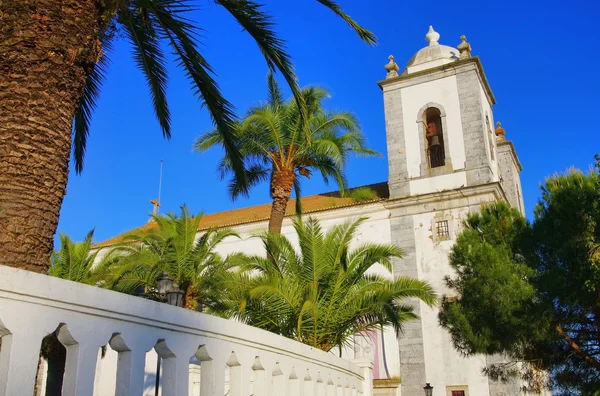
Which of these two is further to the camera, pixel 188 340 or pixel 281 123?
pixel 281 123

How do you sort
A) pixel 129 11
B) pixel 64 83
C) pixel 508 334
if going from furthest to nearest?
pixel 508 334 → pixel 129 11 → pixel 64 83

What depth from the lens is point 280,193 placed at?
16.8 m

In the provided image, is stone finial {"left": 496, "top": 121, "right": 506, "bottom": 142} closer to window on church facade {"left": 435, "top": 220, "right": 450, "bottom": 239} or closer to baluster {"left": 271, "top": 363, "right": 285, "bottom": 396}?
window on church facade {"left": 435, "top": 220, "right": 450, "bottom": 239}

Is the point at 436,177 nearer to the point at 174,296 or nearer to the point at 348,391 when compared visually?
the point at 174,296

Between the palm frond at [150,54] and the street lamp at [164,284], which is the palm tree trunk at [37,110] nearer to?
the palm frond at [150,54]

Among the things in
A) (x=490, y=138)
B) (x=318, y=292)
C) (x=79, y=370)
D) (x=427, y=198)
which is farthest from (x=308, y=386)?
(x=490, y=138)

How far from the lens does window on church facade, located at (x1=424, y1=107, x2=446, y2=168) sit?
2588cm

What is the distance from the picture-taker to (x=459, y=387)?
21.3m

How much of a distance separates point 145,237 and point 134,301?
16353 mm

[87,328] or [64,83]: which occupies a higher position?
[64,83]

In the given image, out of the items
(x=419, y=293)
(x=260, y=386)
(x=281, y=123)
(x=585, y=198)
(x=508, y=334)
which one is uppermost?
(x=281, y=123)

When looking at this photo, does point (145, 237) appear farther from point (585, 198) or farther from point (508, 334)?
point (585, 198)

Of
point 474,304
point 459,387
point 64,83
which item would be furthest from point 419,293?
point 64,83

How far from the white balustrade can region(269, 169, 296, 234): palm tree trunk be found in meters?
11.6
